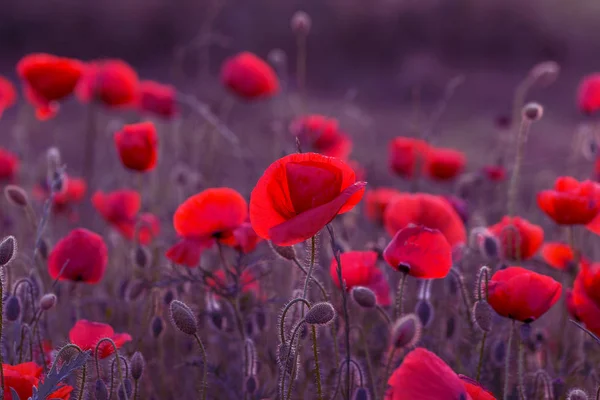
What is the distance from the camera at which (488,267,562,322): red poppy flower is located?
1.22 m

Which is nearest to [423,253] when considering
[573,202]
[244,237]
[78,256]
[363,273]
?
[363,273]

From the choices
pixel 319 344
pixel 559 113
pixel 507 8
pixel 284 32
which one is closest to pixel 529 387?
pixel 319 344

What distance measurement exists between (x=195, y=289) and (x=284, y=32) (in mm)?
8324

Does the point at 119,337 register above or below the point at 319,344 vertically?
above

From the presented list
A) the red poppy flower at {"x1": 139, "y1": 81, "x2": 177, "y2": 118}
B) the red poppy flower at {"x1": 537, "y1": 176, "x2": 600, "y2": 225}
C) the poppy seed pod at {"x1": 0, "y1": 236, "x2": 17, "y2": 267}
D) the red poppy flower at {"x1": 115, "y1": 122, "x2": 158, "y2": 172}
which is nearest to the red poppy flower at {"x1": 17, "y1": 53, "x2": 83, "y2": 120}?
the red poppy flower at {"x1": 139, "y1": 81, "x2": 177, "y2": 118}

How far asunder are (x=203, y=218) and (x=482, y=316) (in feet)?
2.07

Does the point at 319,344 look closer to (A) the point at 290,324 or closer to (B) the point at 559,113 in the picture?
(A) the point at 290,324

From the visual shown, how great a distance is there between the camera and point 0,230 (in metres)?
2.56

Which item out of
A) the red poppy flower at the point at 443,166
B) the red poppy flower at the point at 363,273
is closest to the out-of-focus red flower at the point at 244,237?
the red poppy flower at the point at 363,273

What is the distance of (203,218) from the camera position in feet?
4.98

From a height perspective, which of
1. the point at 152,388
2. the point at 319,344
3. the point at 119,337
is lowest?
the point at 152,388

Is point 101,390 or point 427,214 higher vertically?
point 427,214

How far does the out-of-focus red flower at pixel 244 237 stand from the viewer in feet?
4.93

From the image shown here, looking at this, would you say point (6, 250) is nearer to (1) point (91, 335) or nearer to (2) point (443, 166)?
(1) point (91, 335)
